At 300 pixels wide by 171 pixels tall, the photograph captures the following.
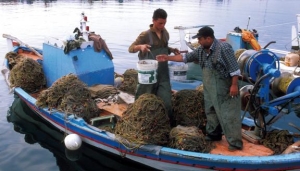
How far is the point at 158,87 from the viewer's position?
19.7 feet

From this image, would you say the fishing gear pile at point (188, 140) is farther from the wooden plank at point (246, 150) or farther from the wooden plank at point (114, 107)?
the wooden plank at point (114, 107)

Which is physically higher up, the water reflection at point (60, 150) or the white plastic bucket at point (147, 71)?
the white plastic bucket at point (147, 71)

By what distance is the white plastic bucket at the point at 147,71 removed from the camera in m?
5.54

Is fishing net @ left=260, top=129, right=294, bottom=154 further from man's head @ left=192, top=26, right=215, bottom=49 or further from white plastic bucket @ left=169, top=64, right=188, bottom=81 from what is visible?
white plastic bucket @ left=169, top=64, right=188, bottom=81

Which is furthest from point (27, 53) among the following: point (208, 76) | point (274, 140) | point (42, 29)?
point (42, 29)

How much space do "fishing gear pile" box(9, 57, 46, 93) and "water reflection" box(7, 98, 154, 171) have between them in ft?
2.73

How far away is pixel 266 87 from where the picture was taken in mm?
5254

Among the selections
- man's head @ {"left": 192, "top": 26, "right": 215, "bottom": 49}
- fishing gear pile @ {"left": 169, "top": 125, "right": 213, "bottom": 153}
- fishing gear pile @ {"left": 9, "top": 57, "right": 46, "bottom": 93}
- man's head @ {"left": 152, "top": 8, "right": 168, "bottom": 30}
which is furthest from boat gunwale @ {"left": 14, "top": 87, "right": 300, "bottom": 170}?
fishing gear pile @ {"left": 9, "top": 57, "right": 46, "bottom": 93}

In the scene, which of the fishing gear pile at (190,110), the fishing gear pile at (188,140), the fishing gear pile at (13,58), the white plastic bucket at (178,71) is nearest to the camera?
the fishing gear pile at (188,140)

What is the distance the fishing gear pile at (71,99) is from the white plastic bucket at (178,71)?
177 inches

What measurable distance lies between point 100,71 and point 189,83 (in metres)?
5.25

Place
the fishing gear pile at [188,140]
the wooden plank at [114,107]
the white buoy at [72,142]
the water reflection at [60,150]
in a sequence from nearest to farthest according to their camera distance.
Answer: the fishing gear pile at [188,140] → the white buoy at [72,142] → the water reflection at [60,150] → the wooden plank at [114,107]

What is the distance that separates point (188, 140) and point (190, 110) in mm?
900

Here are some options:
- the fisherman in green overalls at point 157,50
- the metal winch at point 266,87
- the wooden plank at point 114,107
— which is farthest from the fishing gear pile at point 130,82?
the metal winch at point 266,87
